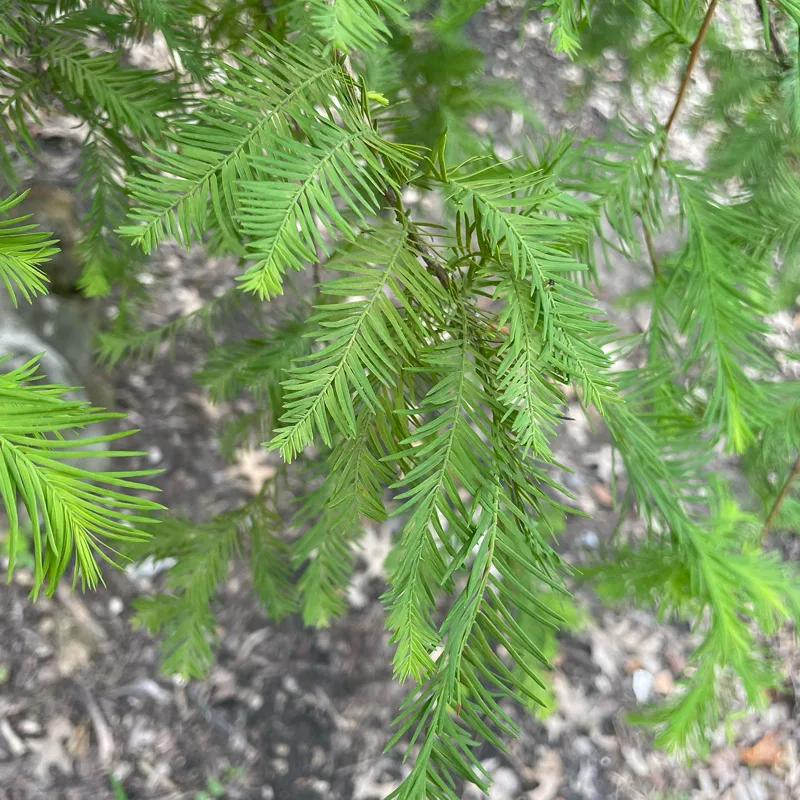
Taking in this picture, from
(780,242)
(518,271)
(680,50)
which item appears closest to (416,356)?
(518,271)

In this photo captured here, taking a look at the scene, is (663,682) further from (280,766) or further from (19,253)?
(19,253)

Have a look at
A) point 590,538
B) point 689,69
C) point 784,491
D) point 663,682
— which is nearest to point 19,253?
point 689,69

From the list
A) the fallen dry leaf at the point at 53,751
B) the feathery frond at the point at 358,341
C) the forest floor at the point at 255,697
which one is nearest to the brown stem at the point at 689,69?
the feathery frond at the point at 358,341

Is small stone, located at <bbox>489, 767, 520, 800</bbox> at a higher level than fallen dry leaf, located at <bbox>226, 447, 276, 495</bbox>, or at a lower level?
lower

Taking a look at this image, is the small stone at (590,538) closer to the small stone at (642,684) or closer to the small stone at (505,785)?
the small stone at (642,684)

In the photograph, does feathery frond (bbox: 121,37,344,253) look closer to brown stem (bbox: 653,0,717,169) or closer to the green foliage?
the green foliage

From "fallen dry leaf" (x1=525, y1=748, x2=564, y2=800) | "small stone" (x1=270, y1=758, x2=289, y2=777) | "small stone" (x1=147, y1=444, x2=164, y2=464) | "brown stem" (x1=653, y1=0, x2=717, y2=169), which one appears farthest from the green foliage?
"fallen dry leaf" (x1=525, y1=748, x2=564, y2=800)

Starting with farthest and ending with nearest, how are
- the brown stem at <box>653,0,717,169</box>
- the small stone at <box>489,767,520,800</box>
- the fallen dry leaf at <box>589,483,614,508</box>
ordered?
1. the fallen dry leaf at <box>589,483,614,508</box>
2. the small stone at <box>489,767,520,800</box>
3. the brown stem at <box>653,0,717,169</box>

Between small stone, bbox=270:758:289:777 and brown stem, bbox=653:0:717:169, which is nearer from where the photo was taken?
brown stem, bbox=653:0:717:169
